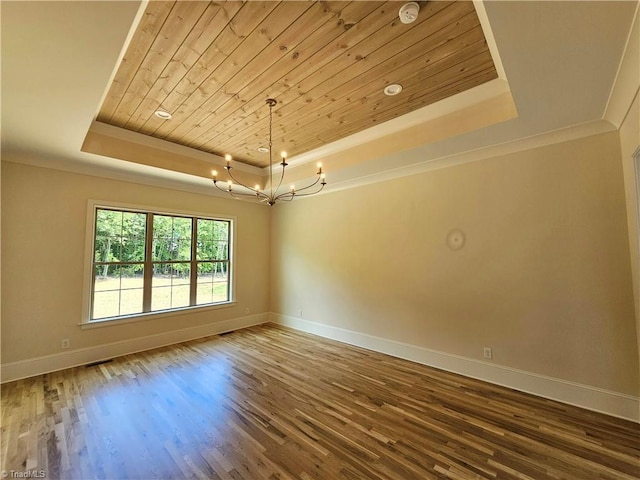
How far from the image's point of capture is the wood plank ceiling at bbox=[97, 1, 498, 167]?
1.75m

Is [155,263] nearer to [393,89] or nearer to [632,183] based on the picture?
[393,89]

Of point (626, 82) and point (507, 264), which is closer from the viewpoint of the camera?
point (626, 82)

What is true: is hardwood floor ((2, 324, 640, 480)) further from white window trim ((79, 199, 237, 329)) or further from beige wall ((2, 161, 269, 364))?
white window trim ((79, 199, 237, 329))

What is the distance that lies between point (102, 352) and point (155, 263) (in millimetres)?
1396

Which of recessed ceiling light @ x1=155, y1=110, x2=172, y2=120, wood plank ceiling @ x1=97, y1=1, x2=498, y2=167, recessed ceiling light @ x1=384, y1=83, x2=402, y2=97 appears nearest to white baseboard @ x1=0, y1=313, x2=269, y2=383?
wood plank ceiling @ x1=97, y1=1, x2=498, y2=167

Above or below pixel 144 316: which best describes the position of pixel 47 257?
above

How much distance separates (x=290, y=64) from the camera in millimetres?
2201

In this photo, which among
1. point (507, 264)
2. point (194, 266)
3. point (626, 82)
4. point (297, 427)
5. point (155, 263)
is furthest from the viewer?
point (194, 266)

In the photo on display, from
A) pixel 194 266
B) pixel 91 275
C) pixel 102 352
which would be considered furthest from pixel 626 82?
pixel 102 352

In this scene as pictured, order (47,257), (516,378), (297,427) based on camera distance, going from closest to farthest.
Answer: (297,427), (516,378), (47,257)

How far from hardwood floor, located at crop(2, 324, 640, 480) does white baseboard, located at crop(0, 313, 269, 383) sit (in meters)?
0.16

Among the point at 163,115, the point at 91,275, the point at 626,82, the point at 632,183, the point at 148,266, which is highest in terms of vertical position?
the point at 163,115

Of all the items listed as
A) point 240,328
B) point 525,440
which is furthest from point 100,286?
point 525,440

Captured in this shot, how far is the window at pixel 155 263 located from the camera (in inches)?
155
